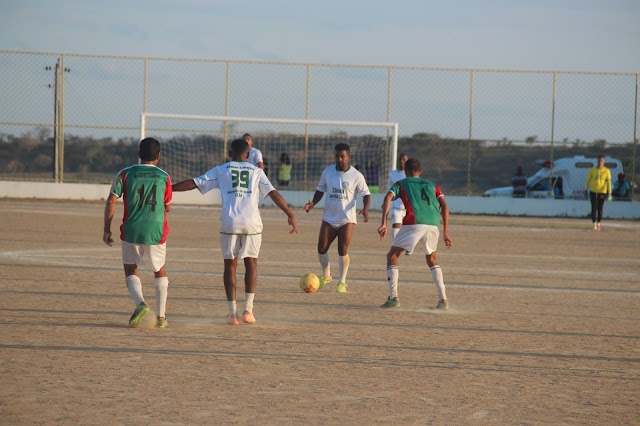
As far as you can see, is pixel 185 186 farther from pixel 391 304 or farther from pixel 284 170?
pixel 284 170

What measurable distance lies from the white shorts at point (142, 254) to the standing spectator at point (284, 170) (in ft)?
86.5

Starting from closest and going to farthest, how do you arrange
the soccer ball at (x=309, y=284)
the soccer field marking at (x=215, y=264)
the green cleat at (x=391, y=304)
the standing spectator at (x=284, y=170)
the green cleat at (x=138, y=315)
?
the green cleat at (x=138, y=315) < the green cleat at (x=391, y=304) < the soccer ball at (x=309, y=284) < the soccer field marking at (x=215, y=264) < the standing spectator at (x=284, y=170)

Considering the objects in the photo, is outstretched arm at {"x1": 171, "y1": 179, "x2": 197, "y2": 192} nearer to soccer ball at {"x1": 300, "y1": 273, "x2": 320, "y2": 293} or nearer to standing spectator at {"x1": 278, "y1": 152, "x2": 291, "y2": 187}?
soccer ball at {"x1": 300, "y1": 273, "x2": 320, "y2": 293}

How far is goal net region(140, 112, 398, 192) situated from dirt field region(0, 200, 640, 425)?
62.1 feet

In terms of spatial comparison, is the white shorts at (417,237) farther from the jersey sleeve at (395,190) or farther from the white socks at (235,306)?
the white socks at (235,306)

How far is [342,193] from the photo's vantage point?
43.1 feet

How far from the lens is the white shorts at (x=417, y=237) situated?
11.2 metres

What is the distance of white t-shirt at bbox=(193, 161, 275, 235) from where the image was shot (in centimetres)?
966

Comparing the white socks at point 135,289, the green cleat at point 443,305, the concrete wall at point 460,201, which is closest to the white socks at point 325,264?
the green cleat at point 443,305

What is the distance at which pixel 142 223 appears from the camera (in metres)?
9.16

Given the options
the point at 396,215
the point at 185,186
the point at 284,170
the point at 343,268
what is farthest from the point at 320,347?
the point at 284,170

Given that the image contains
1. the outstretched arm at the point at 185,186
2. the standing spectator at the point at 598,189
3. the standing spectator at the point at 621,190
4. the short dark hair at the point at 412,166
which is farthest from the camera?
the standing spectator at the point at 621,190

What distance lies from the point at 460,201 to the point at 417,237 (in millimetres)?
24368

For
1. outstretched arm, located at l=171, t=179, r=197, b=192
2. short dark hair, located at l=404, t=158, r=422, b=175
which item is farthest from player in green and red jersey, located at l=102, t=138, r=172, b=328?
short dark hair, located at l=404, t=158, r=422, b=175
